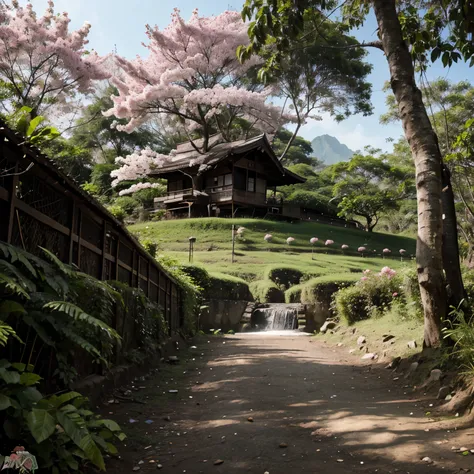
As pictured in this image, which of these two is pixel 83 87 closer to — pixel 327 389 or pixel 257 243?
pixel 257 243

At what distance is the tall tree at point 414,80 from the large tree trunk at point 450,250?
298mm

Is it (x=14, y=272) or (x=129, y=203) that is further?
(x=129, y=203)

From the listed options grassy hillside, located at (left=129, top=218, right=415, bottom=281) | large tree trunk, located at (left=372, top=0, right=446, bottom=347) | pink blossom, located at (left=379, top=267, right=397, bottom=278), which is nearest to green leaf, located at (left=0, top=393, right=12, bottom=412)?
large tree trunk, located at (left=372, top=0, right=446, bottom=347)

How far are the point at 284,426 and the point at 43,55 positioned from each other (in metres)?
20.1

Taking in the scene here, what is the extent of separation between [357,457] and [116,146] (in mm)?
49457

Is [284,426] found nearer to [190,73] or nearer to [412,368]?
[412,368]

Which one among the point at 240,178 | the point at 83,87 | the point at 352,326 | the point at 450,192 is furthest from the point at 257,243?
the point at 450,192

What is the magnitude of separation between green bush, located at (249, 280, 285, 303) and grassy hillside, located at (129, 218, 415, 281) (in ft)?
4.52

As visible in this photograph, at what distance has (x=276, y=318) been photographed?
62.4 feet

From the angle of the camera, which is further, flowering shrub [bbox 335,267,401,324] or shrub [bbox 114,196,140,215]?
shrub [bbox 114,196,140,215]

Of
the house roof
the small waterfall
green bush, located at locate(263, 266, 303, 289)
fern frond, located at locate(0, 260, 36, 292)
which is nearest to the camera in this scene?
fern frond, located at locate(0, 260, 36, 292)

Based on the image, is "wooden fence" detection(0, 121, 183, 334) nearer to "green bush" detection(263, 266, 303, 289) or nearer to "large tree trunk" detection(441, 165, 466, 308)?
"large tree trunk" detection(441, 165, 466, 308)

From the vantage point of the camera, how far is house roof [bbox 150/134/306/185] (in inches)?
1366

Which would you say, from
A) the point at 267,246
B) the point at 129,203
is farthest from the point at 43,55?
the point at 129,203
